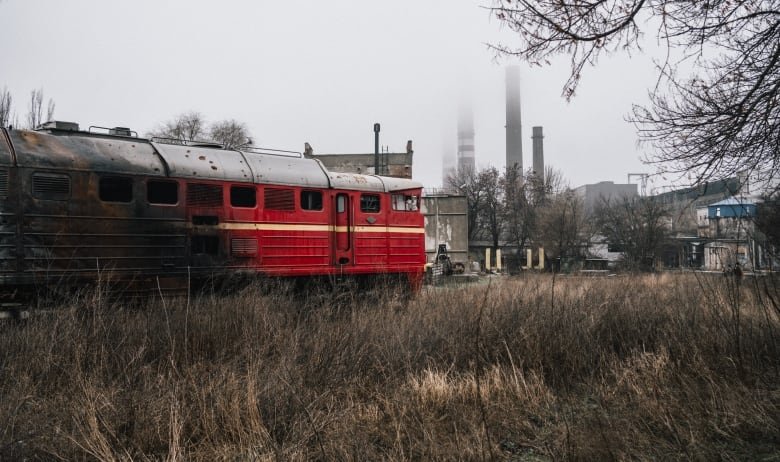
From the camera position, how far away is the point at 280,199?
37.9 feet

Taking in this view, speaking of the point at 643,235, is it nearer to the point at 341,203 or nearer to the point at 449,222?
the point at 449,222

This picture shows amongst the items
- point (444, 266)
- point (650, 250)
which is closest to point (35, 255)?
point (444, 266)

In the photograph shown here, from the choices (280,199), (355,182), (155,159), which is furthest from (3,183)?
(355,182)

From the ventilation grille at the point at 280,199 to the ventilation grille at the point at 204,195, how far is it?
3.47 feet

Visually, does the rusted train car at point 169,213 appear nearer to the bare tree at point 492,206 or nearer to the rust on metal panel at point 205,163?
Answer: the rust on metal panel at point 205,163

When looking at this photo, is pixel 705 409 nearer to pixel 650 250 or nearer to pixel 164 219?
pixel 164 219

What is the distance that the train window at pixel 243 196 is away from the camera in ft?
35.9

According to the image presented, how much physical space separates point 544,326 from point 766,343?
239cm

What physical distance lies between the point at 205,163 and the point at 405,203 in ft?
17.8

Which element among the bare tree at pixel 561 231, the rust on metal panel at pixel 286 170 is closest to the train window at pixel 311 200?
the rust on metal panel at pixel 286 170

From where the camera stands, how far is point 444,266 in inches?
1194

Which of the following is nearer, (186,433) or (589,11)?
(186,433)

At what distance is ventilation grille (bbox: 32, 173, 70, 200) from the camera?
8820 mm

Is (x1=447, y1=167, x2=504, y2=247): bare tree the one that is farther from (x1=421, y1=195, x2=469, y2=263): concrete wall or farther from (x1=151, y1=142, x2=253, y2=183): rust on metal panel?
(x1=151, y1=142, x2=253, y2=183): rust on metal panel
